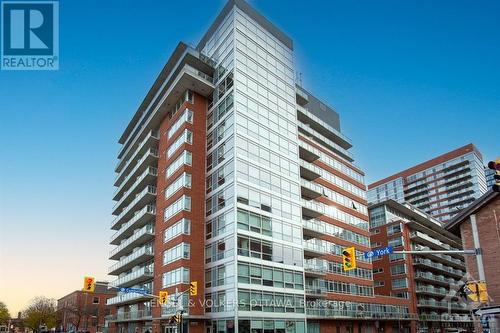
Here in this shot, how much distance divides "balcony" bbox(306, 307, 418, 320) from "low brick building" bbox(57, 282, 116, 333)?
226 ft

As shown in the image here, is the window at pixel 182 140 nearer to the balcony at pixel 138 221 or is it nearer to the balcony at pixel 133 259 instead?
the balcony at pixel 138 221

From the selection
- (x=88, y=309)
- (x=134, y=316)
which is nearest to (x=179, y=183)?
(x=134, y=316)

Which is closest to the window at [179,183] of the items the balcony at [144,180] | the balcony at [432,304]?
the balcony at [144,180]

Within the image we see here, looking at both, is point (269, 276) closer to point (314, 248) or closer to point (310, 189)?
point (314, 248)

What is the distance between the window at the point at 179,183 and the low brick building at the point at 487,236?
1060 inches

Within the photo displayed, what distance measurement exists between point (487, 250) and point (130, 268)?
50.2 meters

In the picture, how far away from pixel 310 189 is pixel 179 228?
19.5 metres

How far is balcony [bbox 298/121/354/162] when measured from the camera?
62.2 m

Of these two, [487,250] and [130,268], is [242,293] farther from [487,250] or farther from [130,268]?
[130,268]

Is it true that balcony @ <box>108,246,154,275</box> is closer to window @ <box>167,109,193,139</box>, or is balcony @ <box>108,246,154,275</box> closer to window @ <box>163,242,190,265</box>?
window @ <box>163,242,190,265</box>

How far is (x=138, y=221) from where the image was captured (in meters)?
56.7

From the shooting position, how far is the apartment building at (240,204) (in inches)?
1638

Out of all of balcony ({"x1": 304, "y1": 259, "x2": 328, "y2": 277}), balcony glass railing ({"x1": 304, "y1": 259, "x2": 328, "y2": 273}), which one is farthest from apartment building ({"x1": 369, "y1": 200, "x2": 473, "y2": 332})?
balcony ({"x1": 304, "y1": 259, "x2": 328, "y2": 277})

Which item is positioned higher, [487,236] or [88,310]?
[487,236]
